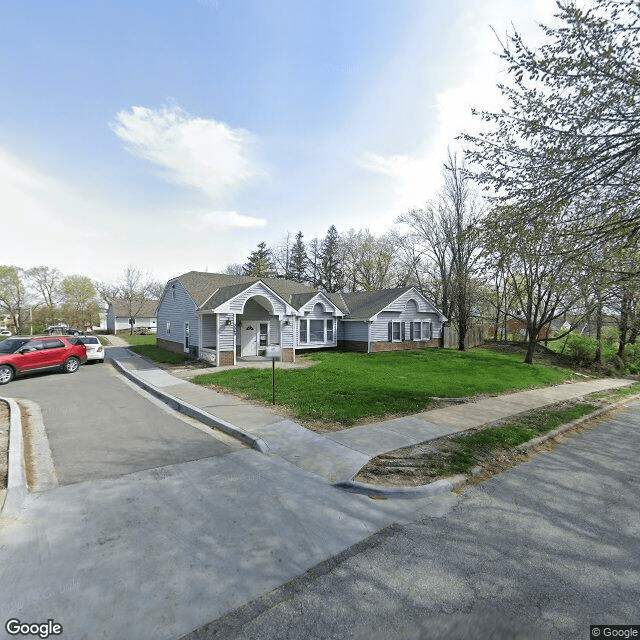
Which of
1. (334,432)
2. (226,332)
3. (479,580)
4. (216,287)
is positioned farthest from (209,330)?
(479,580)

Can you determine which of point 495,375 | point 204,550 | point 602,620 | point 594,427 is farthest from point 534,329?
point 204,550

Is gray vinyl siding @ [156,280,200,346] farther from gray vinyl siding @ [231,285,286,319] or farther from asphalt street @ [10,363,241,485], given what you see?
asphalt street @ [10,363,241,485]

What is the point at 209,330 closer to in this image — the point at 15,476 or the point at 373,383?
the point at 373,383

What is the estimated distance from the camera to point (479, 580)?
3260 millimetres

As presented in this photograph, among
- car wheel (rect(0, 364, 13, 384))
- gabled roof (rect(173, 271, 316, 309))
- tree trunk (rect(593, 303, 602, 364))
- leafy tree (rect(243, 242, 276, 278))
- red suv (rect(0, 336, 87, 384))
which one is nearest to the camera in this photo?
car wheel (rect(0, 364, 13, 384))

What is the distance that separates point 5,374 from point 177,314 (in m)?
10.2

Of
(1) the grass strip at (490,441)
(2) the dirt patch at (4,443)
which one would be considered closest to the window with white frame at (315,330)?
(1) the grass strip at (490,441)

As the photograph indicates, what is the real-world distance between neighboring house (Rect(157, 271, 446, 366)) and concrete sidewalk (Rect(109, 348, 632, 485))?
689 centimetres

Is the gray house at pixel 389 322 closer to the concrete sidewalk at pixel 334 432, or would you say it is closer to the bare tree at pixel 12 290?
the concrete sidewalk at pixel 334 432

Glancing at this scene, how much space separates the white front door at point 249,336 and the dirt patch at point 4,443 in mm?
11962

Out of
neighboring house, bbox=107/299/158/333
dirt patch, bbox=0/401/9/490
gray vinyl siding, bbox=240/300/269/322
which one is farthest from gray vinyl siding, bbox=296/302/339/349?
neighboring house, bbox=107/299/158/333

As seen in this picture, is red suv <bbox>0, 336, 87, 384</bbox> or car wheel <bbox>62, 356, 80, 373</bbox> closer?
red suv <bbox>0, 336, 87, 384</bbox>

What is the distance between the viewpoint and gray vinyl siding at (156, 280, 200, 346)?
20.3 m

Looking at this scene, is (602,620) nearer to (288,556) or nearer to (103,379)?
(288,556)
